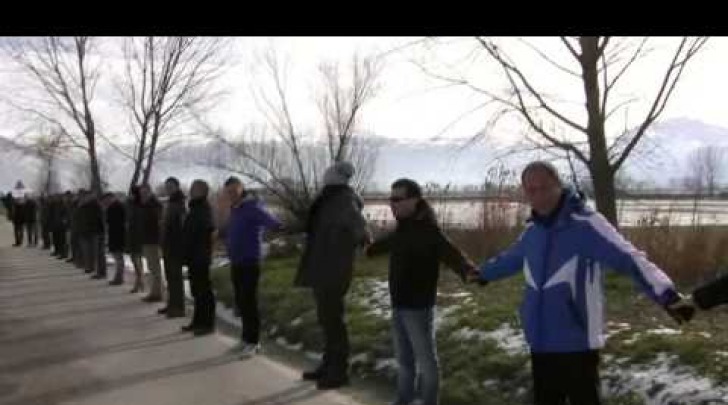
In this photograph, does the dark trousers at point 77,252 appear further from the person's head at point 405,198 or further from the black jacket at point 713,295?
the black jacket at point 713,295

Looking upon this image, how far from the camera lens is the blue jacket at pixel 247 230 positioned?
32.9 feet

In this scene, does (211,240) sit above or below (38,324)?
above

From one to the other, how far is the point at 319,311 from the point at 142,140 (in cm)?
2185

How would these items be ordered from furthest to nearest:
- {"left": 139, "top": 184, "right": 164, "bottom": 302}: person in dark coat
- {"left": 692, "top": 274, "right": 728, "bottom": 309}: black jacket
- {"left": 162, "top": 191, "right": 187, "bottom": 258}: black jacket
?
{"left": 139, "top": 184, "right": 164, "bottom": 302}: person in dark coat < {"left": 162, "top": 191, "right": 187, "bottom": 258}: black jacket < {"left": 692, "top": 274, "right": 728, "bottom": 309}: black jacket

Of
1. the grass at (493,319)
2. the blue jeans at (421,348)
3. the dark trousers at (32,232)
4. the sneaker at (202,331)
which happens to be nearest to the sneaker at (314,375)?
the grass at (493,319)

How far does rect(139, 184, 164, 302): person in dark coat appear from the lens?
14.9m

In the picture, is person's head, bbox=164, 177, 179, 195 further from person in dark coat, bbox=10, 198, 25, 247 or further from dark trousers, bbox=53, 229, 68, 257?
person in dark coat, bbox=10, 198, 25, 247


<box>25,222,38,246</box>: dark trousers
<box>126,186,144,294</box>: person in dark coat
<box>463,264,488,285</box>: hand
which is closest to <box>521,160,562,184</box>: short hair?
<box>463,264,488,285</box>: hand

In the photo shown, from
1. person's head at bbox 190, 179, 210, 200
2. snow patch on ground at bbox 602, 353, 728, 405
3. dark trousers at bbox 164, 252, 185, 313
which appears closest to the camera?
snow patch on ground at bbox 602, 353, 728, 405

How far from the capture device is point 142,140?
95.7 feet

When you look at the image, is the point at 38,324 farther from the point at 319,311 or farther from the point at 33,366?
the point at 319,311

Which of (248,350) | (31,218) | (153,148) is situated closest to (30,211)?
(31,218)

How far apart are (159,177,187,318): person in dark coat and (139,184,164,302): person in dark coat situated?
1.70 m
